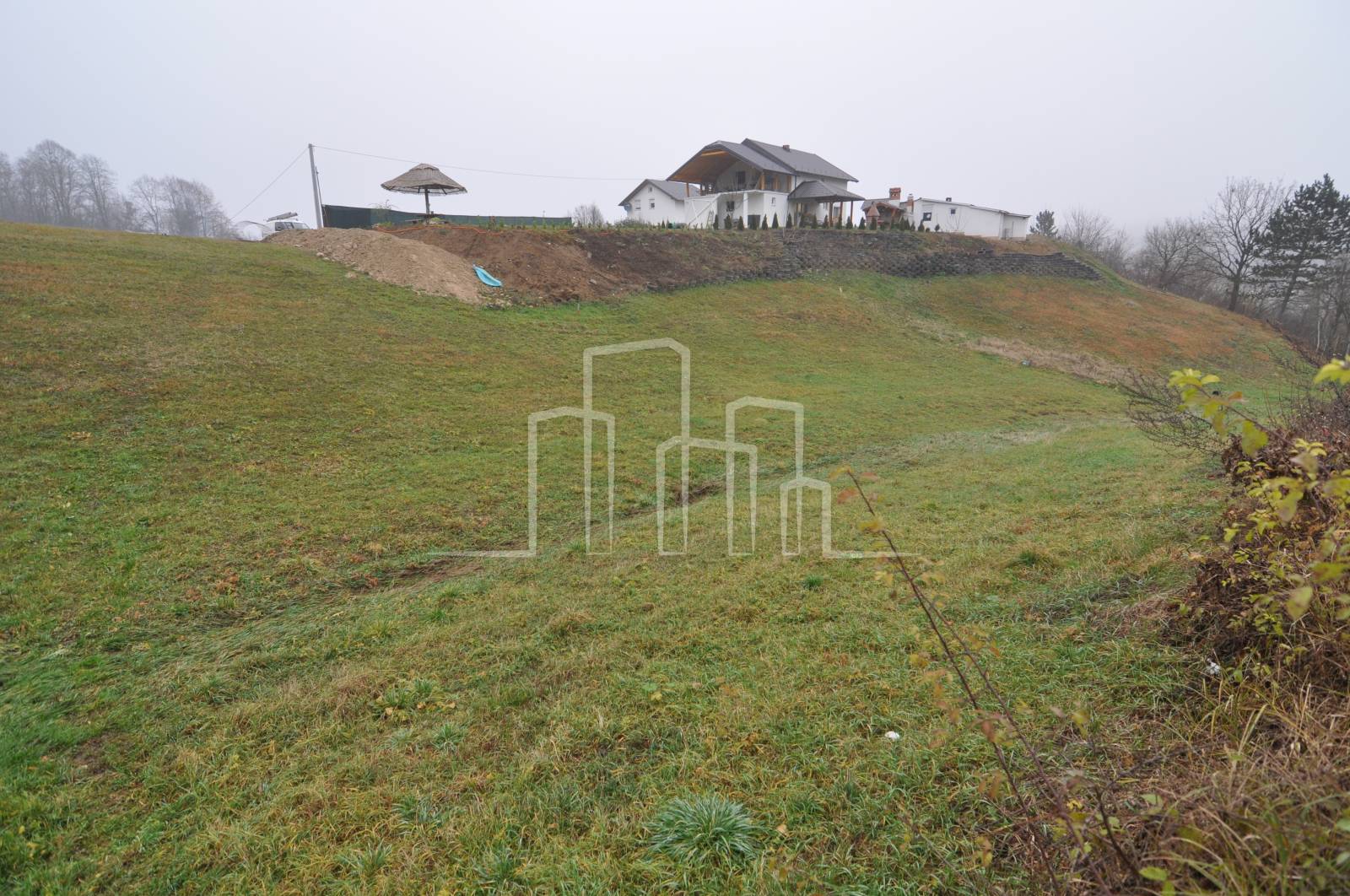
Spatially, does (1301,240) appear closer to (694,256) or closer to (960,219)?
(960,219)

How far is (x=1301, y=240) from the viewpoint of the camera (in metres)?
35.1

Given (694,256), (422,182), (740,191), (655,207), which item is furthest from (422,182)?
(740,191)

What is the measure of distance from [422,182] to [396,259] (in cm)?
840

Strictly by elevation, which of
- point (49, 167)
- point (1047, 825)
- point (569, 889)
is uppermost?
point (49, 167)

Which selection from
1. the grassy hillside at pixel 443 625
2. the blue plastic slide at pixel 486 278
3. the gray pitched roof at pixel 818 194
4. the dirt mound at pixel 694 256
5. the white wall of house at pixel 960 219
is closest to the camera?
the grassy hillside at pixel 443 625

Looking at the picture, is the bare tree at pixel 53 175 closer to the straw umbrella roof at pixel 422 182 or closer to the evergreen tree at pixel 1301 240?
the straw umbrella roof at pixel 422 182

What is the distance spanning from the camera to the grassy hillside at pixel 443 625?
262 cm

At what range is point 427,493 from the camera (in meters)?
7.81

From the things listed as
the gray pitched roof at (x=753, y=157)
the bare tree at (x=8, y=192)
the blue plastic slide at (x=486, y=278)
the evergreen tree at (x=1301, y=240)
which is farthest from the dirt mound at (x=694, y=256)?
the bare tree at (x=8, y=192)

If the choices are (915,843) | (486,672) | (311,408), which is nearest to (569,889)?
(915,843)

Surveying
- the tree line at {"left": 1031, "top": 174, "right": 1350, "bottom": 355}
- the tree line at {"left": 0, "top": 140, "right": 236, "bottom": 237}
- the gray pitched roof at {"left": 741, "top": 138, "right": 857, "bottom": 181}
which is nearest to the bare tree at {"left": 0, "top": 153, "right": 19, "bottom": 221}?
the tree line at {"left": 0, "top": 140, "right": 236, "bottom": 237}

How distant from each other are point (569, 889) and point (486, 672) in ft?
6.84

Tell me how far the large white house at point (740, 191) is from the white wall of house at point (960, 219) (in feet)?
22.5

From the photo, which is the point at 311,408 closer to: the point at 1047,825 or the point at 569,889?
the point at 569,889
